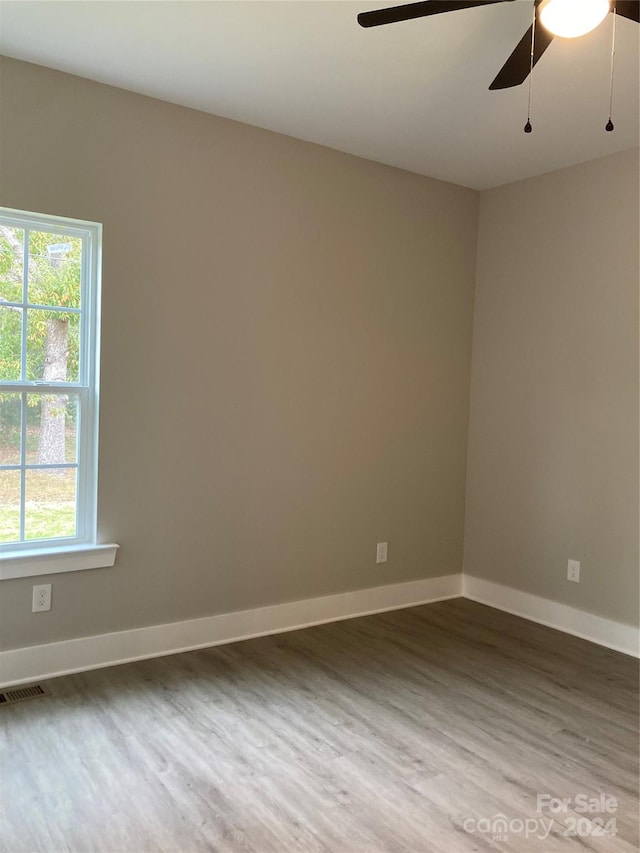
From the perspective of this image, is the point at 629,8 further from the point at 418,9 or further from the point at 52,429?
the point at 52,429

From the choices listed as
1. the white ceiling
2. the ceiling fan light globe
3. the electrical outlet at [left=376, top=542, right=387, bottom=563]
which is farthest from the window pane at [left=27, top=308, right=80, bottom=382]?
the ceiling fan light globe

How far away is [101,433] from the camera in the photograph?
3.14m

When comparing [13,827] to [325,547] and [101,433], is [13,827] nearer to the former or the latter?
[101,433]

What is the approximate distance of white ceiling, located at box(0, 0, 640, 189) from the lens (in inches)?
97.2

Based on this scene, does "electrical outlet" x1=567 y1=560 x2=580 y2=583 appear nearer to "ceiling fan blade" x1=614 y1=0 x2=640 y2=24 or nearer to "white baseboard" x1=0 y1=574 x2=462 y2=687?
"white baseboard" x1=0 y1=574 x2=462 y2=687

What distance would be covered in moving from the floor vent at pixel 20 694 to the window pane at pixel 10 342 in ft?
4.23

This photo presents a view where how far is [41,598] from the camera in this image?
3.03 metres

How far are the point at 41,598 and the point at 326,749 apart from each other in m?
1.37

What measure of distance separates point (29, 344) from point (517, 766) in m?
2.54

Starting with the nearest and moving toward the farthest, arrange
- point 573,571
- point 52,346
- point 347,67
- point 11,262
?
1. point 347,67
2. point 11,262
3. point 52,346
4. point 573,571

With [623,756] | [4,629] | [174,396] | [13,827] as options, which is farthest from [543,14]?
[4,629]

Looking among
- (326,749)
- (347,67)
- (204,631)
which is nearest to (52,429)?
(204,631)

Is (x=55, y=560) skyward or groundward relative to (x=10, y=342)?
groundward

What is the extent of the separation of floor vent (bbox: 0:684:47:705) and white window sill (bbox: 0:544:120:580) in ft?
1.50
